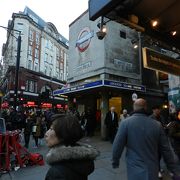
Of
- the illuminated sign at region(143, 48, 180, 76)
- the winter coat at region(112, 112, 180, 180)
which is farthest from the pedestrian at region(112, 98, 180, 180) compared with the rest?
the illuminated sign at region(143, 48, 180, 76)

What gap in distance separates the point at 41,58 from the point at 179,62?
140ft

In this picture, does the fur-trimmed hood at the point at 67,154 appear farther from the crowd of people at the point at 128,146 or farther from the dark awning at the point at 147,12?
the dark awning at the point at 147,12

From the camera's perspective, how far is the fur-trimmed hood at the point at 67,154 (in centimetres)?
186

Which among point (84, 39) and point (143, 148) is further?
point (84, 39)

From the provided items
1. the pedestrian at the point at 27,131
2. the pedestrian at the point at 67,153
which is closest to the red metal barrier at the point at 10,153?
the pedestrian at the point at 27,131

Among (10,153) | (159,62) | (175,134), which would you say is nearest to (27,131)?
(10,153)

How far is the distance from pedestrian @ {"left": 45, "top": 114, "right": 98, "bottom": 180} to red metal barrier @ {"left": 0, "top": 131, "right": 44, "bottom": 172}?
5786mm

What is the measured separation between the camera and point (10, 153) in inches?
300

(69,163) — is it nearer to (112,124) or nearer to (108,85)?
(112,124)

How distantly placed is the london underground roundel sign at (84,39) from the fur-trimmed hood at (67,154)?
15.3 metres

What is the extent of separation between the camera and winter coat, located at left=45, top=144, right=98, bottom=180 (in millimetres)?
1792

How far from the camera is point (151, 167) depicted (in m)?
3.31

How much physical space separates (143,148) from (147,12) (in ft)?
10.8

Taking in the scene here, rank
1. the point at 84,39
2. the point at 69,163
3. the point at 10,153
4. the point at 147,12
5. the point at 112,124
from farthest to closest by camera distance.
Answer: the point at 84,39, the point at 112,124, the point at 10,153, the point at 147,12, the point at 69,163
